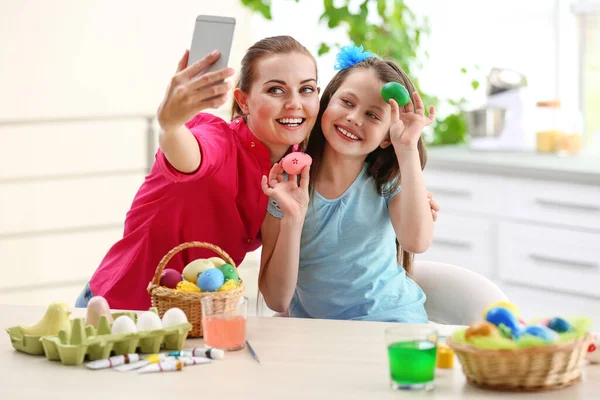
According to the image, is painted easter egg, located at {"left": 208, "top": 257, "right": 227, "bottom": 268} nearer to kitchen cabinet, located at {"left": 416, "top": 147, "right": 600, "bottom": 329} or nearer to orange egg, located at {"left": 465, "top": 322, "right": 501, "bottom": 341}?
orange egg, located at {"left": 465, "top": 322, "right": 501, "bottom": 341}

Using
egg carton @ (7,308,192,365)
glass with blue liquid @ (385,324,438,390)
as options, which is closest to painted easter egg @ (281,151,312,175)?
egg carton @ (7,308,192,365)

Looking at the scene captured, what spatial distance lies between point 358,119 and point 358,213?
23 cm

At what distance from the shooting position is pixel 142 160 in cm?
387

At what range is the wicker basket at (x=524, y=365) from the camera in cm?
146

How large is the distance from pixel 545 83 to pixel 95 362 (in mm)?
3526

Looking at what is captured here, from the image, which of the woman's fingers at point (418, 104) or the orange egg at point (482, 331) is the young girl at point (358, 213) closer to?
the woman's fingers at point (418, 104)

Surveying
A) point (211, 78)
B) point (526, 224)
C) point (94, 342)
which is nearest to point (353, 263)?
point (211, 78)

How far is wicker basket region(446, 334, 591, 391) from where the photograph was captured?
1.46 meters

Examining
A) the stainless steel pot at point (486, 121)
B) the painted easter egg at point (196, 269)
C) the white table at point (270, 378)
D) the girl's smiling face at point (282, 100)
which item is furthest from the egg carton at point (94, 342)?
the stainless steel pot at point (486, 121)

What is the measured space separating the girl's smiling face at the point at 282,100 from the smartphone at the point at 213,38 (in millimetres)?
360

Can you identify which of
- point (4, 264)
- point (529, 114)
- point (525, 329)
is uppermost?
point (529, 114)

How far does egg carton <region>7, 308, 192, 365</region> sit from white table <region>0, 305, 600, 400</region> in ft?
0.06

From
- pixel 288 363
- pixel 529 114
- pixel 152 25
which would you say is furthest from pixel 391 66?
pixel 529 114

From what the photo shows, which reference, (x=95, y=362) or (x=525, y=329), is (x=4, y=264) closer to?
(x=95, y=362)
